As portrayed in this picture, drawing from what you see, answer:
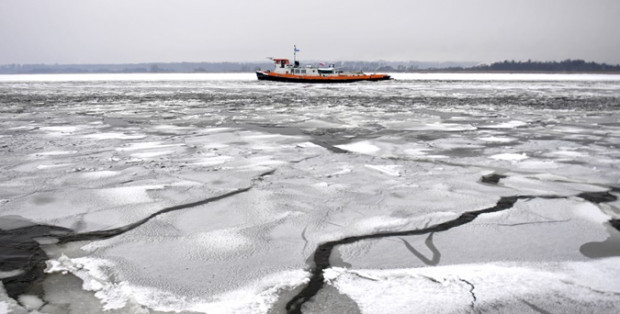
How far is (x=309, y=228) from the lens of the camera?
269 cm

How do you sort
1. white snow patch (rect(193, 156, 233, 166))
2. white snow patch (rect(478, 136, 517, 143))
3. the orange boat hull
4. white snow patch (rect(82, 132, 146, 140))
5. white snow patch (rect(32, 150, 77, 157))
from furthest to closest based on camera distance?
the orange boat hull
white snow patch (rect(82, 132, 146, 140))
white snow patch (rect(478, 136, 517, 143))
white snow patch (rect(32, 150, 77, 157))
white snow patch (rect(193, 156, 233, 166))

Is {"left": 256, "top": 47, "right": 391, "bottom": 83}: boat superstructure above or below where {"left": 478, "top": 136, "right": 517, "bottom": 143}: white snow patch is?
above

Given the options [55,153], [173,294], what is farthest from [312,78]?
[173,294]

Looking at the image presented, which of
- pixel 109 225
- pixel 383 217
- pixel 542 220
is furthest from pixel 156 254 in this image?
pixel 542 220

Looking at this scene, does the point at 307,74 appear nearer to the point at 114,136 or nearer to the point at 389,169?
the point at 114,136

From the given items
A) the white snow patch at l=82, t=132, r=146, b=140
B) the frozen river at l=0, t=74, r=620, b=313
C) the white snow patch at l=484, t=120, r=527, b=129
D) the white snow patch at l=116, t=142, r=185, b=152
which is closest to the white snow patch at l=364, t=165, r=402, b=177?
the frozen river at l=0, t=74, r=620, b=313

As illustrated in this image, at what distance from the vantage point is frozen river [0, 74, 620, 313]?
6.09 feet

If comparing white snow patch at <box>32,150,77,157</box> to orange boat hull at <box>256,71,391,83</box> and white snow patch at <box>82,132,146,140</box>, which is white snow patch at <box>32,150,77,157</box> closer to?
white snow patch at <box>82,132,146,140</box>

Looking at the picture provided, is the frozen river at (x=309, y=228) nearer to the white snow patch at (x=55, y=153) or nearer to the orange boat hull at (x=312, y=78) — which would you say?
the white snow patch at (x=55, y=153)

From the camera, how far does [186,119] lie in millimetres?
9258

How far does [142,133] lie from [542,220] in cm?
608

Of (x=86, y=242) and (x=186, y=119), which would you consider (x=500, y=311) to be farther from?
(x=186, y=119)

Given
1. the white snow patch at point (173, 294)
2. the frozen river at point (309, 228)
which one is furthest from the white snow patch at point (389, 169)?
the white snow patch at point (173, 294)

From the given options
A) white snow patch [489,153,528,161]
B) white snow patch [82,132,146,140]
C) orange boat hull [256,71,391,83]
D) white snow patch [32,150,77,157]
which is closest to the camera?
white snow patch [489,153,528,161]
